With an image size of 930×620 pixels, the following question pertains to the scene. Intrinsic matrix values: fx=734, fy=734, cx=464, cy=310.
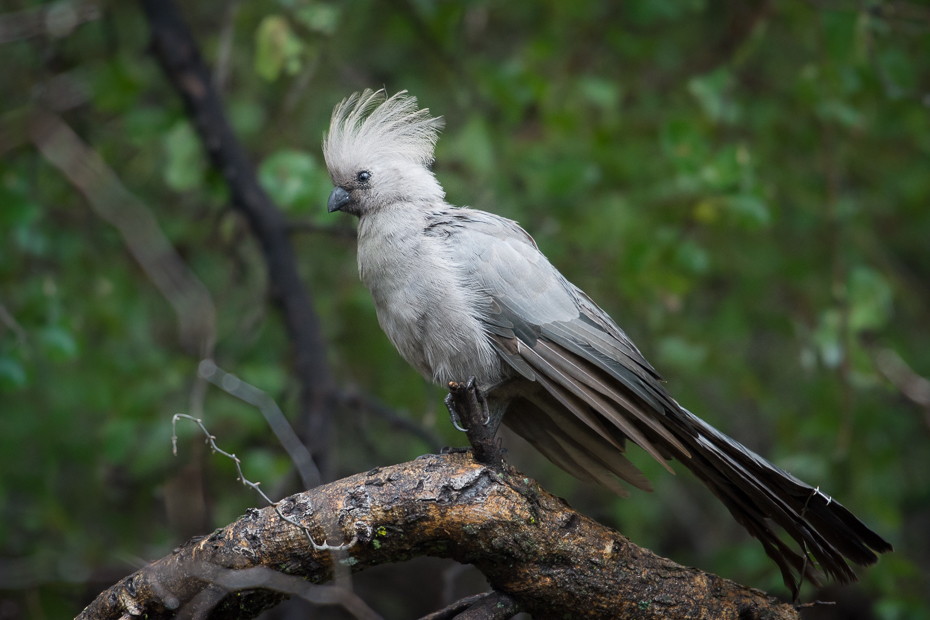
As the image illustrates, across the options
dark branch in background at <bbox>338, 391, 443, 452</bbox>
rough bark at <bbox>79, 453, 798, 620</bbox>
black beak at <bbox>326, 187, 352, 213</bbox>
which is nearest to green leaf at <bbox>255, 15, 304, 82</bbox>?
black beak at <bbox>326, 187, 352, 213</bbox>

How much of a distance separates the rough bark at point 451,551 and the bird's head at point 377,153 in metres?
1.51

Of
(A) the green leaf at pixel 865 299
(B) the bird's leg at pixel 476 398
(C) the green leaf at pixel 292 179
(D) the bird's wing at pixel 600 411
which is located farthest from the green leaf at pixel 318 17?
(A) the green leaf at pixel 865 299

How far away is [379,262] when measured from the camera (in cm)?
309

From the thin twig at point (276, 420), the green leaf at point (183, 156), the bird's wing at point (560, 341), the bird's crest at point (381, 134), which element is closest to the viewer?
the bird's wing at point (560, 341)

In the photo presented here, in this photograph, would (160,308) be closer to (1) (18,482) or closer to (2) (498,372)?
(1) (18,482)

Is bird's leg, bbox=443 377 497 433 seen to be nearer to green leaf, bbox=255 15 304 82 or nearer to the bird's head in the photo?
the bird's head

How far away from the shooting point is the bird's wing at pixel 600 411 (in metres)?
2.61

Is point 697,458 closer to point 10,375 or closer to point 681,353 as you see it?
point 681,353

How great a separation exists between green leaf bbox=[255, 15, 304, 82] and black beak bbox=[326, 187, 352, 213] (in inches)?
29.8

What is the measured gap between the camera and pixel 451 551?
2395 millimetres

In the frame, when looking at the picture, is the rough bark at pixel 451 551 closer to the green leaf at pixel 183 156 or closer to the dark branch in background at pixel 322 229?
the dark branch in background at pixel 322 229

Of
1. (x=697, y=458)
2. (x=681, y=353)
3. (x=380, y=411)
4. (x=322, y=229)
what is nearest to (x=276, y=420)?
(x=380, y=411)

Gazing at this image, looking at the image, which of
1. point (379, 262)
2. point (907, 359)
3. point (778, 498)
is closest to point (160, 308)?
point (379, 262)

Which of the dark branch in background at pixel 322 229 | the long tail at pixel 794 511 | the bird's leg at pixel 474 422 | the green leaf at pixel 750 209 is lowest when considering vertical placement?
the long tail at pixel 794 511
